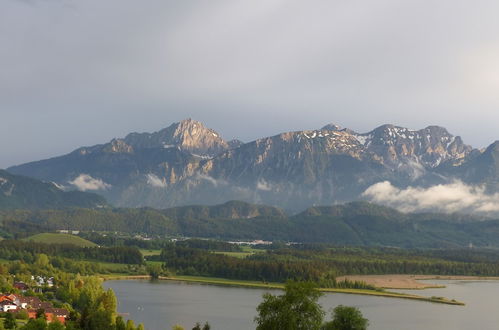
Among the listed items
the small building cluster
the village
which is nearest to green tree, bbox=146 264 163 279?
the village

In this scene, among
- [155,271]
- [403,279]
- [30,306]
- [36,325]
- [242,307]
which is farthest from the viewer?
[403,279]

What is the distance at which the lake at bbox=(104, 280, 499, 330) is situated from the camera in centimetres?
10394

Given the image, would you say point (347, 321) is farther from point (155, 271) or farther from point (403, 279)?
point (403, 279)

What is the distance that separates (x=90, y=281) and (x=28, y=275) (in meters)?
22.0

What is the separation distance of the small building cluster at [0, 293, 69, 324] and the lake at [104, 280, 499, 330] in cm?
1182

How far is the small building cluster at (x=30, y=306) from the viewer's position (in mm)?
90188

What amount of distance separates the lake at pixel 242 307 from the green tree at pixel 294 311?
1349 inches

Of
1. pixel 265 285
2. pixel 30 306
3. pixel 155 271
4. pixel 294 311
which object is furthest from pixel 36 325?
pixel 155 271

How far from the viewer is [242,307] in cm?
11675

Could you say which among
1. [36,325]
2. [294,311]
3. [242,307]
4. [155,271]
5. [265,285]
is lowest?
[36,325]

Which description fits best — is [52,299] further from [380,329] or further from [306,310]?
[306,310]

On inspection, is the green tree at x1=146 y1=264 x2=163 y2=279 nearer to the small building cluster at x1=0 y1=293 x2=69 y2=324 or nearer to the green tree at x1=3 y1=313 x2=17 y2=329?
the small building cluster at x1=0 y1=293 x2=69 y2=324

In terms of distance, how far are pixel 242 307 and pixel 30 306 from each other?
33787 mm

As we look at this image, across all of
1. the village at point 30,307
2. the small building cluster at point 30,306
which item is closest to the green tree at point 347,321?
the village at point 30,307
